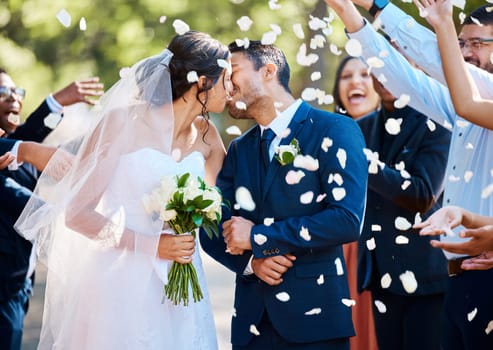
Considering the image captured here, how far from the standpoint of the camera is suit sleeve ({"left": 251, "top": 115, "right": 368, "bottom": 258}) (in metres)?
4.32

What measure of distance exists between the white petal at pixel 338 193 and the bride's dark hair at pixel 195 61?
0.80 m

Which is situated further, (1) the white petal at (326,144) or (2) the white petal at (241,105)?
(2) the white petal at (241,105)

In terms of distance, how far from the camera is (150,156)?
4.59m

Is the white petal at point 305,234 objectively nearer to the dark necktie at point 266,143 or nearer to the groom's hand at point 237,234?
the groom's hand at point 237,234

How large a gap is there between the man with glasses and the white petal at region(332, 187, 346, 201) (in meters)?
1.87

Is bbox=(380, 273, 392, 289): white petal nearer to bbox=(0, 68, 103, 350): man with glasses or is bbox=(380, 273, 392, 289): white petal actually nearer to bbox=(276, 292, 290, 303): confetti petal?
bbox=(276, 292, 290, 303): confetti petal

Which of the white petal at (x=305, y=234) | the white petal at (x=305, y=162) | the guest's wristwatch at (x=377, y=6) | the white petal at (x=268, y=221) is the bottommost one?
the white petal at (x=305, y=234)

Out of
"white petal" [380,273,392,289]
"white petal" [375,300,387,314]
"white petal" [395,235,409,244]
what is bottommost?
"white petal" [375,300,387,314]

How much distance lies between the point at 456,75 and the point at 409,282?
4.70ft

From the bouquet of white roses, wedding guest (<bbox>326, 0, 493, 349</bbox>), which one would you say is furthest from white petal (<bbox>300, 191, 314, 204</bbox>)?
wedding guest (<bbox>326, 0, 493, 349</bbox>)

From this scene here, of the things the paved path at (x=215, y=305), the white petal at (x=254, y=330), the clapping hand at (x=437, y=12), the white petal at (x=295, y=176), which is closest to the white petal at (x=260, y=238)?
the white petal at (x=295, y=176)

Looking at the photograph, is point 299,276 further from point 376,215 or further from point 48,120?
point 48,120

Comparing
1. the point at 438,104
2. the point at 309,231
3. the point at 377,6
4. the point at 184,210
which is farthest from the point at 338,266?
the point at 377,6

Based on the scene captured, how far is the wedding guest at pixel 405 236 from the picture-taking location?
16.9 ft
